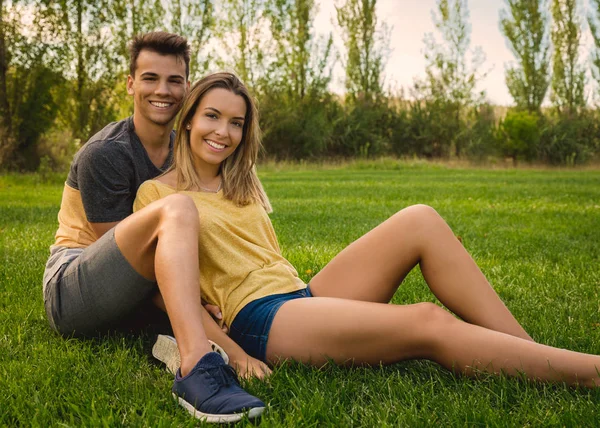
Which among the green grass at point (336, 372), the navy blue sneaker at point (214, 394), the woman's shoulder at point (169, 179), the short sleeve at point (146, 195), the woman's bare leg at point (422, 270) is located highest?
the woman's shoulder at point (169, 179)

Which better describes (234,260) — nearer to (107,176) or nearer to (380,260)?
(380,260)

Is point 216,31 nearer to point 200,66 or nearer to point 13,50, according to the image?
point 200,66

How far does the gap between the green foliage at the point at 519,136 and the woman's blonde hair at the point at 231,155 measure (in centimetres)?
2859

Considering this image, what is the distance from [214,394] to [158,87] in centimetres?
209

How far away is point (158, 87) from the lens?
11.7 ft

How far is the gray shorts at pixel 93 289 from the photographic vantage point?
8.64 ft

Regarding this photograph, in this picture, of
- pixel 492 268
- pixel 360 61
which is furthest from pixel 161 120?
pixel 360 61

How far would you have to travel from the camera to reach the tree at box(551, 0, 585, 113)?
107 ft

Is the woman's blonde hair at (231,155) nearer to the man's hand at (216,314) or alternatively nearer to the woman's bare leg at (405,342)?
the man's hand at (216,314)

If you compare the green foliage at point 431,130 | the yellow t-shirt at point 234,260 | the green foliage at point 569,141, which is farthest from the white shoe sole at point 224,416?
the green foliage at point 569,141

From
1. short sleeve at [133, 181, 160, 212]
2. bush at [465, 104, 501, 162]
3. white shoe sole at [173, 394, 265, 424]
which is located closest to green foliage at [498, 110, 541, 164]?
bush at [465, 104, 501, 162]

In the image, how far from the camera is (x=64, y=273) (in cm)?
288

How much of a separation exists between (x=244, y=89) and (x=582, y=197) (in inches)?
423

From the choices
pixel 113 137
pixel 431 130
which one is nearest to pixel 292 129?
pixel 431 130
